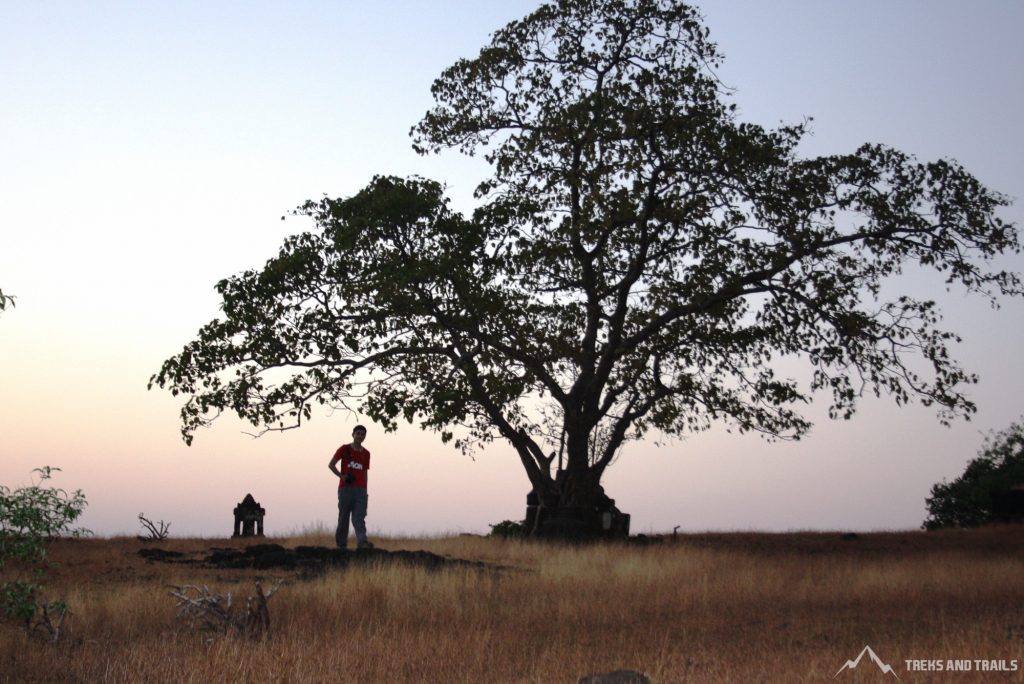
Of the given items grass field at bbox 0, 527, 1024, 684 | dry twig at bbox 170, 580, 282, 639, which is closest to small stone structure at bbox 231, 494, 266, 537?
grass field at bbox 0, 527, 1024, 684

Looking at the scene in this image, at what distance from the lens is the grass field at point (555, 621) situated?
34.8ft

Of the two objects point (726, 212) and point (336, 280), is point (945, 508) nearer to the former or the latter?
point (726, 212)

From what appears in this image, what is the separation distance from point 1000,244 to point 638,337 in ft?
31.1

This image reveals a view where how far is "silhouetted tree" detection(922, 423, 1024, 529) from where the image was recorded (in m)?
38.8

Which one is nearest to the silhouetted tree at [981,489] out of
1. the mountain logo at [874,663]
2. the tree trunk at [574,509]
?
the tree trunk at [574,509]

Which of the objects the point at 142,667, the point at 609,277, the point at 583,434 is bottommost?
the point at 142,667

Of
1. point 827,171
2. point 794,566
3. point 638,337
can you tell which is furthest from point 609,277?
point 794,566

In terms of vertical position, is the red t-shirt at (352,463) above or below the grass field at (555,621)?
above

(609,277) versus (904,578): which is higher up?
(609,277)

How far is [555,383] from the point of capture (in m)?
27.4

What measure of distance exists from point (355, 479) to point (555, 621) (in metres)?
8.38

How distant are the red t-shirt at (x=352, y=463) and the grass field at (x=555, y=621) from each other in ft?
10.0

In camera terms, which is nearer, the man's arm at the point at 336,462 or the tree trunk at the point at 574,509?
the man's arm at the point at 336,462

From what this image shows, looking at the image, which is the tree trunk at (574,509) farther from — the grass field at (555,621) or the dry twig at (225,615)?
the dry twig at (225,615)
